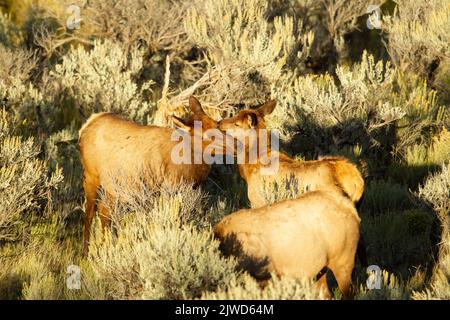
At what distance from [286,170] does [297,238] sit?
63.5 inches

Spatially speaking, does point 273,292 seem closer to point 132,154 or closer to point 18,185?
point 132,154

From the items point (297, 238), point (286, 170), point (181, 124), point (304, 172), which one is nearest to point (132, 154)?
point (181, 124)

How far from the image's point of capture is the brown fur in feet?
22.5

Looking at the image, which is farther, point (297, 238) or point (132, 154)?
point (132, 154)

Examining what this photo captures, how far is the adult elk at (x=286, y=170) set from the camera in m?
6.86

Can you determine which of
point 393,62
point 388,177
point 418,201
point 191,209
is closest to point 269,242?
point 191,209

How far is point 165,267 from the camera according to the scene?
19.3 feet

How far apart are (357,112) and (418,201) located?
2293 millimetres

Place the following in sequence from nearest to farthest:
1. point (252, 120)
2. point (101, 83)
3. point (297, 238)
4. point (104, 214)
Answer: point (297, 238)
point (252, 120)
point (104, 214)
point (101, 83)

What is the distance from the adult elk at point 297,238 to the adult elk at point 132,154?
7.18 ft

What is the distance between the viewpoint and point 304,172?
735 cm

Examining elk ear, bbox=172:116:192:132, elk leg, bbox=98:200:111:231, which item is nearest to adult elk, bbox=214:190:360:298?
elk ear, bbox=172:116:192:132

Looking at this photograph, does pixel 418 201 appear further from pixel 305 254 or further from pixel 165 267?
pixel 165 267

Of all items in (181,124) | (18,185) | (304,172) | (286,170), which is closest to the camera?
(304,172)
